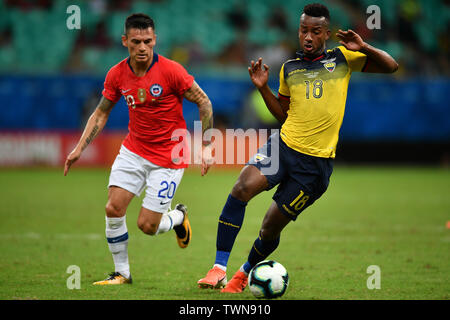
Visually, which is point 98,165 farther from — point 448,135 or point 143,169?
point 143,169

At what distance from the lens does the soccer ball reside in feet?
17.8

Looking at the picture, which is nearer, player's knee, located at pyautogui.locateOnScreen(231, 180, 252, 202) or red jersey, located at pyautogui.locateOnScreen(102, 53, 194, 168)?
player's knee, located at pyautogui.locateOnScreen(231, 180, 252, 202)

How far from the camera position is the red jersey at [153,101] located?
20.5ft

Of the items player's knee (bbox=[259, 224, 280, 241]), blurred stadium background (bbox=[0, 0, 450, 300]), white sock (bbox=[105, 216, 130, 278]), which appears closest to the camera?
player's knee (bbox=[259, 224, 280, 241])

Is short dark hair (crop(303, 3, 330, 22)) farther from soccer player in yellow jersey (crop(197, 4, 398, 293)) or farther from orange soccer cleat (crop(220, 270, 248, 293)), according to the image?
orange soccer cleat (crop(220, 270, 248, 293))

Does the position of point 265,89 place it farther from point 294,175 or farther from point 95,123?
point 95,123

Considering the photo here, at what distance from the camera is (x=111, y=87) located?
6.31 metres

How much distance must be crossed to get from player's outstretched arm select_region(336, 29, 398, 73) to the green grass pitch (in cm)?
195

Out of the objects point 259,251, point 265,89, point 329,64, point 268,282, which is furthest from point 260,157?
point 268,282

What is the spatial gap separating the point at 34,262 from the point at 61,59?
15.3 metres

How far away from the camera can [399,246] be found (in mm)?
8359

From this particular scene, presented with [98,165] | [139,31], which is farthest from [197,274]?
[98,165]

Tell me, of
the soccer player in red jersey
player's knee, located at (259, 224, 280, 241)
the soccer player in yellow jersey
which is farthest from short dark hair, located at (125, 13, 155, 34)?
player's knee, located at (259, 224, 280, 241)

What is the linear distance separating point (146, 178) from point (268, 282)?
68.1 inches
